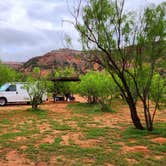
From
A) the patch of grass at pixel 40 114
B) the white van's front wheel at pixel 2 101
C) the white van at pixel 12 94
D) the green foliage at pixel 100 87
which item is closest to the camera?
the patch of grass at pixel 40 114

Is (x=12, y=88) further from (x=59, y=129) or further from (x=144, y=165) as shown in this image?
(x=144, y=165)

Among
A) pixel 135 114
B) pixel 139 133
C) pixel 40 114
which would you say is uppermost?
pixel 135 114

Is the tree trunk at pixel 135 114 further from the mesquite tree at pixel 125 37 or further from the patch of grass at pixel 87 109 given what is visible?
the patch of grass at pixel 87 109

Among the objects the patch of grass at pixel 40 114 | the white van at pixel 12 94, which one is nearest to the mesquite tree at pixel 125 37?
the patch of grass at pixel 40 114

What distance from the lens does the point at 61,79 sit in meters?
30.8

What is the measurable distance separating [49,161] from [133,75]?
5787 millimetres

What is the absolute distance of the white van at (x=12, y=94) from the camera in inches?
1006

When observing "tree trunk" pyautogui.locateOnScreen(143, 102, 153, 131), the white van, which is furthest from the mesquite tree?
the white van

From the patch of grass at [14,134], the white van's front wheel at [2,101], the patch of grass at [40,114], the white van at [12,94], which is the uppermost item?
the white van at [12,94]

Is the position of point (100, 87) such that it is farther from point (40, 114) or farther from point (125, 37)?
point (125, 37)

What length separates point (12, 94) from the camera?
84.9 ft

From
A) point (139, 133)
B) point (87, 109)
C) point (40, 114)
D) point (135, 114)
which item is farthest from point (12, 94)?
point (139, 133)

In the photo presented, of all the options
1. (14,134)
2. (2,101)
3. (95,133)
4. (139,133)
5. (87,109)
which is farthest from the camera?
(2,101)

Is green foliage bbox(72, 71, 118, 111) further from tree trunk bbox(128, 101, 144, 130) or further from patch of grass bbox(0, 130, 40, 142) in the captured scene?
patch of grass bbox(0, 130, 40, 142)
